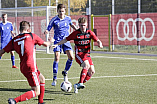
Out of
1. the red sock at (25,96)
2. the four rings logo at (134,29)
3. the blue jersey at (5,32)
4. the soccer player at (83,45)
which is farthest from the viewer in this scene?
the four rings logo at (134,29)

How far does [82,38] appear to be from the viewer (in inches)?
343

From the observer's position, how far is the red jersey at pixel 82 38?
870 centimetres

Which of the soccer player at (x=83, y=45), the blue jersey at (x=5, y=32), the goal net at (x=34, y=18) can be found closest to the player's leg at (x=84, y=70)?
the soccer player at (x=83, y=45)

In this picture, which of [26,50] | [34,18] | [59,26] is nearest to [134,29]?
[34,18]

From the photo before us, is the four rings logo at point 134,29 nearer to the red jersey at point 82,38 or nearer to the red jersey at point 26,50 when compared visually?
the red jersey at point 82,38

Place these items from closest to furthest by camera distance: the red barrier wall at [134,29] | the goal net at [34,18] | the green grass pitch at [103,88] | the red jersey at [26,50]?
1. the red jersey at [26,50]
2. the green grass pitch at [103,88]
3. the red barrier wall at [134,29]
4. the goal net at [34,18]

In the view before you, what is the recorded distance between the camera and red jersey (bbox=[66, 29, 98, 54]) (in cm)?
870

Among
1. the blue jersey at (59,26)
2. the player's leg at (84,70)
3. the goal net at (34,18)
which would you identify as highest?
the goal net at (34,18)

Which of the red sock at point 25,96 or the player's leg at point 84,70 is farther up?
the player's leg at point 84,70

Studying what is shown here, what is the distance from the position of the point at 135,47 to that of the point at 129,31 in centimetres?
100

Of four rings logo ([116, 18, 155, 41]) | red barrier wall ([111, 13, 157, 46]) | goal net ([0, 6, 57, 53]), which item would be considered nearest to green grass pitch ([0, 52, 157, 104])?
red barrier wall ([111, 13, 157, 46])

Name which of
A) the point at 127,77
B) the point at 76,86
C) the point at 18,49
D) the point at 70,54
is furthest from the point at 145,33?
the point at 18,49

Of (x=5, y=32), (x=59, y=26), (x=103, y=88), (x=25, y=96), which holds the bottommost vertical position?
(x=103, y=88)

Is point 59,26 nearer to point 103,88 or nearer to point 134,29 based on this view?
point 103,88
